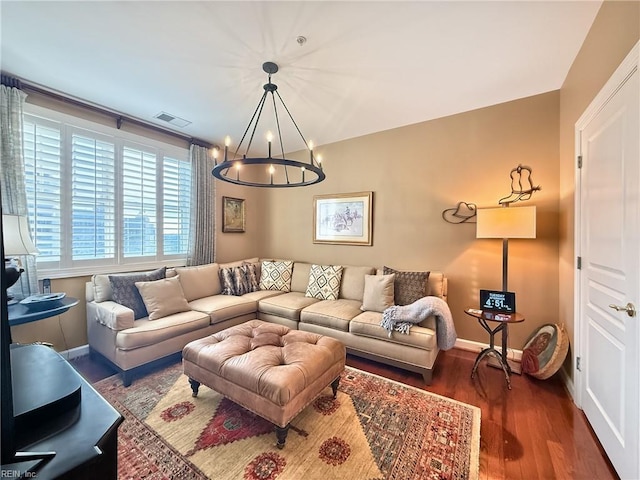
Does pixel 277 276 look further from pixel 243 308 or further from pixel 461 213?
pixel 461 213

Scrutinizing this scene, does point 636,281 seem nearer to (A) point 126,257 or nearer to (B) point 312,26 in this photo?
(B) point 312,26

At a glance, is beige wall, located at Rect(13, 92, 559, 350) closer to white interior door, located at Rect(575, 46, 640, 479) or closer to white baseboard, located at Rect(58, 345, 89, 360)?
white baseboard, located at Rect(58, 345, 89, 360)

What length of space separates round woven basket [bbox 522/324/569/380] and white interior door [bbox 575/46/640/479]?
8.3 inches

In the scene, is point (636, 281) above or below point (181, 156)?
below

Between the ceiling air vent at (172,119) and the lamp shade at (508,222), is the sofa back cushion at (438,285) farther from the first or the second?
the ceiling air vent at (172,119)

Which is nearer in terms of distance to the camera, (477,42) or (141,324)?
(477,42)

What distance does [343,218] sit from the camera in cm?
410

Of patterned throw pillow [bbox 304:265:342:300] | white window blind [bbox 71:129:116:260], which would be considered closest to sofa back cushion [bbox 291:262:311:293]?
patterned throw pillow [bbox 304:265:342:300]

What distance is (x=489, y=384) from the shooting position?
2467 mm

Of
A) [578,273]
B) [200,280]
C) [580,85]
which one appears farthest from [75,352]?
A: [580,85]

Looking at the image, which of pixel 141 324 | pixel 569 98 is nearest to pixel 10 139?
pixel 141 324

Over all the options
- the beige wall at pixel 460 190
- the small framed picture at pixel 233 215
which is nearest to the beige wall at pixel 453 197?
the beige wall at pixel 460 190

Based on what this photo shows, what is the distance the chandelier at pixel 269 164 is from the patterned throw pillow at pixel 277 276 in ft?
4.16

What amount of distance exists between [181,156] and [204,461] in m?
3.65
